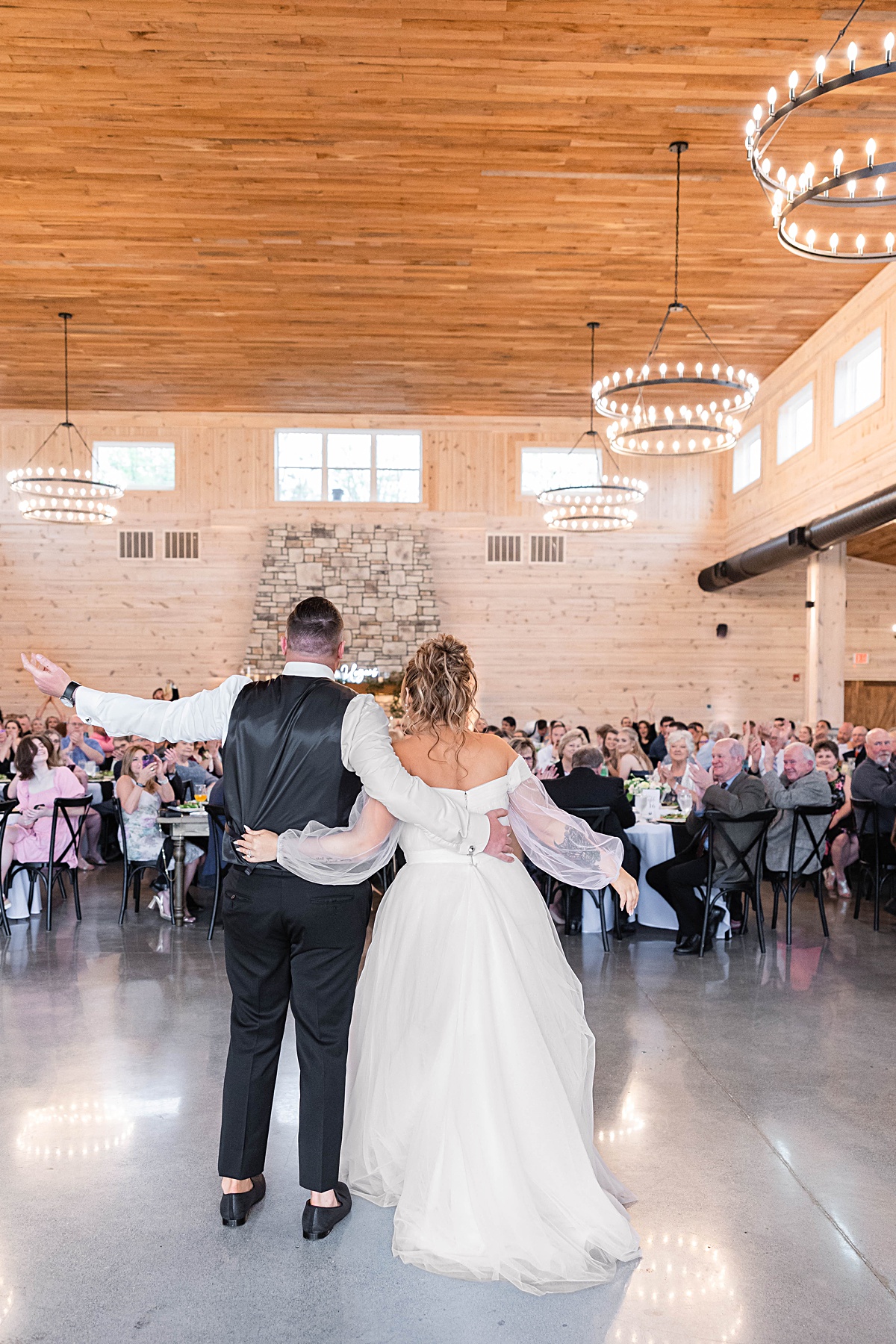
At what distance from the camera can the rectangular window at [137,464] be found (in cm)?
1543

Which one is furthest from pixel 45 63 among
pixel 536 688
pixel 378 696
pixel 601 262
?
pixel 536 688

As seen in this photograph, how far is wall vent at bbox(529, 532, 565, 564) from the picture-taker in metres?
15.5

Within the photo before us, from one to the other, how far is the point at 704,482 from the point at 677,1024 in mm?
12312

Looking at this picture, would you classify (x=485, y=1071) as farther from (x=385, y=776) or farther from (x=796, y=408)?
(x=796, y=408)

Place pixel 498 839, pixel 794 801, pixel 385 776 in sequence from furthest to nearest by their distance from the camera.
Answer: pixel 794 801 → pixel 498 839 → pixel 385 776

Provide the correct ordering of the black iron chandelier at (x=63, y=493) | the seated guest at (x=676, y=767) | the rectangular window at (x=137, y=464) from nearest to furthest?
the seated guest at (x=676, y=767), the black iron chandelier at (x=63, y=493), the rectangular window at (x=137, y=464)

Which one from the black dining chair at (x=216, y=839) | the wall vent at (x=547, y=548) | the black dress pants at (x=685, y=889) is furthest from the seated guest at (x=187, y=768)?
the wall vent at (x=547, y=548)

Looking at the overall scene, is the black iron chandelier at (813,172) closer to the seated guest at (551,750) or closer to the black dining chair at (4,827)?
the seated guest at (551,750)

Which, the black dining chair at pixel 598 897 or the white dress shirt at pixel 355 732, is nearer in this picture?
the white dress shirt at pixel 355 732

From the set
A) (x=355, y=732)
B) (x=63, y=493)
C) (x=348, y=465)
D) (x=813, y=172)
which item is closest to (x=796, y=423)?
(x=348, y=465)

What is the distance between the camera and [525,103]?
700 cm

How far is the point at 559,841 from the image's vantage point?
3080 mm

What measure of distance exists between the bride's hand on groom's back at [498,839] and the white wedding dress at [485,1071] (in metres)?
0.03

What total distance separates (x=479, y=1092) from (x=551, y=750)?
288 inches
